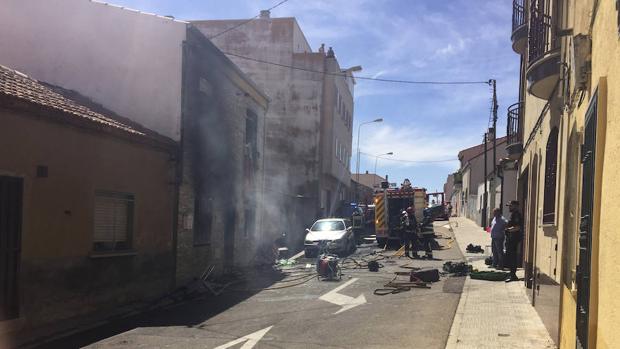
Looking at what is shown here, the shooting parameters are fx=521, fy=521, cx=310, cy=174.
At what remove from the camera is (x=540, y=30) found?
9102mm

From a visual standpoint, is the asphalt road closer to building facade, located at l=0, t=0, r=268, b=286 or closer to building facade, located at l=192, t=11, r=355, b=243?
building facade, located at l=0, t=0, r=268, b=286

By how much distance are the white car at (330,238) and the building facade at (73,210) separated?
823 cm

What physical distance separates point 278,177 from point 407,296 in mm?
20829

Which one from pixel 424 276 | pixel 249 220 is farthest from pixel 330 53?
pixel 424 276

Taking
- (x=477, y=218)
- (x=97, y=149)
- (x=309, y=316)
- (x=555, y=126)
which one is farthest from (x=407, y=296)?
(x=477, y=218)

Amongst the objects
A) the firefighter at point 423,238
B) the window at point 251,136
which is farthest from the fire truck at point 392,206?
the window at point 251,136

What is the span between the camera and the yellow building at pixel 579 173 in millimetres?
3357

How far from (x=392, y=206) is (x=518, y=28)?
13557mm

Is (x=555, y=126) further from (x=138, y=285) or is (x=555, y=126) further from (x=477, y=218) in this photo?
(x=477, y=218)

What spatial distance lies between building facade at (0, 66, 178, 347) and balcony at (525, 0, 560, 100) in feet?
24.4

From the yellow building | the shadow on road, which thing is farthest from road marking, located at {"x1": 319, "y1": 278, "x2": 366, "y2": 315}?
the yellow building

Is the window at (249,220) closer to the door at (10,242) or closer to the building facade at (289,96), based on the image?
the door at (10,242)

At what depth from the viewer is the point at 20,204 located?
26.2 ft

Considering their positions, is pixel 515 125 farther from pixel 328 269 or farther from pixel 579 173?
pixel 579 173
